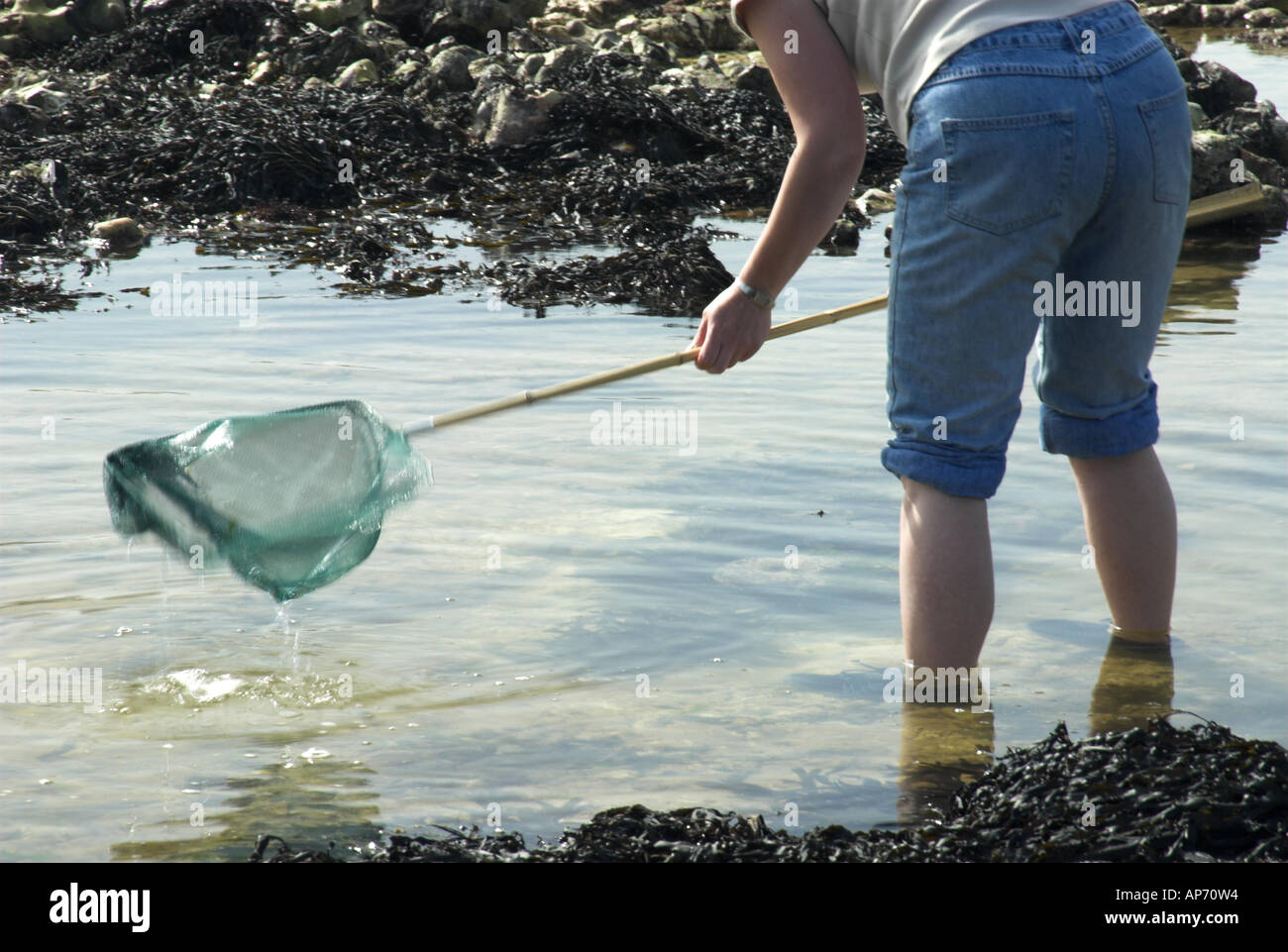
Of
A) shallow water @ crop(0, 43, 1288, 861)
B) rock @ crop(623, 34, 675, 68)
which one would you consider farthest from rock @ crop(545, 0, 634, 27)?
shallow water @ crop(0, 43, 1288, 861)

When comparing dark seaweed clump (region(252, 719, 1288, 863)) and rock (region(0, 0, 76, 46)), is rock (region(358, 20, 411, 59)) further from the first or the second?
dark seaweed clump (region(252, 719, 1288, 863))

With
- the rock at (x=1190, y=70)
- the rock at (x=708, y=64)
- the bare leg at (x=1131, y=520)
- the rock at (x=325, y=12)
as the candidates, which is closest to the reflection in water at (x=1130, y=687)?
the bare leg at (x=1131, y=520)

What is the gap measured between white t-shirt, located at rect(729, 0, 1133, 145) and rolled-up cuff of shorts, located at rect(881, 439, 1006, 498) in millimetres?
658

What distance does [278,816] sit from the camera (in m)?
2.86

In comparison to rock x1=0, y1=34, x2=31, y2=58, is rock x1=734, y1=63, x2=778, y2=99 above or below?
below

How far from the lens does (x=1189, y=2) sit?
28.8m

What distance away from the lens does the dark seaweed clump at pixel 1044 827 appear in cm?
249

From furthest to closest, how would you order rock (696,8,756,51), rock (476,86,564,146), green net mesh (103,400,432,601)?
rock (696,8,756,51) → rock (476,86,564,146) → green net mesh (103,400,432,601)

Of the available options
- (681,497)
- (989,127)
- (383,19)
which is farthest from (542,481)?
(383,19)

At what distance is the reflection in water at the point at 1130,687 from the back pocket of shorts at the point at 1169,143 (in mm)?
1177

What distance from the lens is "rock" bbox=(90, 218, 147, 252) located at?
31.4ft

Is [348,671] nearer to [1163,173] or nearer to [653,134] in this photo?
[1163,173]

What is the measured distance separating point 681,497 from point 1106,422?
1885mm

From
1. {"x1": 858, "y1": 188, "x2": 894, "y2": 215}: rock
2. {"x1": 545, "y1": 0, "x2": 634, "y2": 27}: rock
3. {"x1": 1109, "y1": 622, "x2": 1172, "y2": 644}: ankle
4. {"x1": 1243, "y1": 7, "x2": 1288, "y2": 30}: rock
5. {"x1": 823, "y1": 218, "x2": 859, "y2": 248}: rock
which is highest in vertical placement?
{"x1": 1243, "y1": 7, "x2": 1288, "y2": 30}: rock
